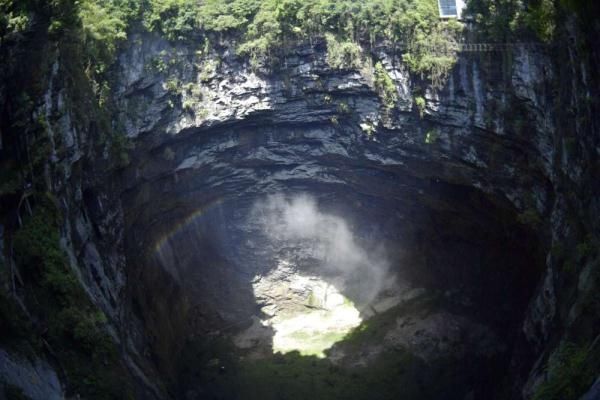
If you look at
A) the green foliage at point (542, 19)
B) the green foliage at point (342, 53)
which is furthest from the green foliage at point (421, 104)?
the green foliage at point (542, 19)

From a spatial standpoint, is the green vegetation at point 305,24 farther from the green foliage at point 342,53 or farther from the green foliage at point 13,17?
the green foliage at point 13,17

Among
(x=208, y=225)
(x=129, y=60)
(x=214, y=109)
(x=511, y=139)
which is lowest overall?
(x=208, y=225)

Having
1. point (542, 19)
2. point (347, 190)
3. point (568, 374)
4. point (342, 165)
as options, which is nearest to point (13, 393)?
point (568, 374)

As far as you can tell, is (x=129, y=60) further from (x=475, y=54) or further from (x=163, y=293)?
(x=475, y=54)

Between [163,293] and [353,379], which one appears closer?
[353,379]

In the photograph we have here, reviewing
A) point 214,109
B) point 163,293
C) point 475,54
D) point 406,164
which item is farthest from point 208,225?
point 475,54

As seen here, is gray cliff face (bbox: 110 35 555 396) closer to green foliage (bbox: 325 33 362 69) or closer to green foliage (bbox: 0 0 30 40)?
green foliage (bbox: 325 33 362 69)
